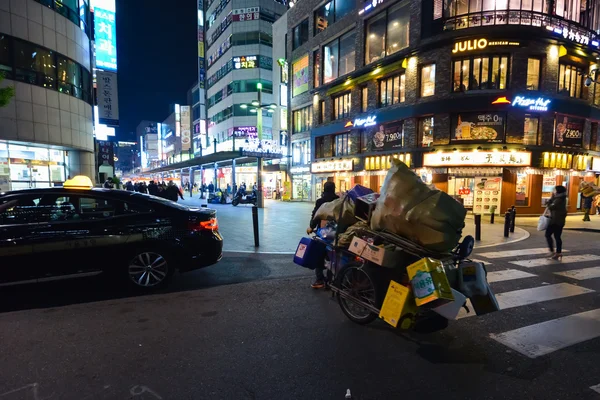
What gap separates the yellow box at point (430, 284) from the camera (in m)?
3.03

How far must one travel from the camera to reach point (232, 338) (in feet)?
12.1

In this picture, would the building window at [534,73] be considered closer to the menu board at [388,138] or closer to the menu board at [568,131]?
the menu board at [568,131]

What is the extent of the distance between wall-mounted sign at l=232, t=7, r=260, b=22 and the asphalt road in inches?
1888

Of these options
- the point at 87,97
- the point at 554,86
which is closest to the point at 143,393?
the point at 87,97

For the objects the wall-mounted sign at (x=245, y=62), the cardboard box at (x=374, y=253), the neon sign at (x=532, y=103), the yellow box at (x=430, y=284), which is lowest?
the yellow box at (x=430, y=284)

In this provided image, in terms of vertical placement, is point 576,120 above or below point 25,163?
above

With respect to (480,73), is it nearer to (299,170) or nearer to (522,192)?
(522,192)

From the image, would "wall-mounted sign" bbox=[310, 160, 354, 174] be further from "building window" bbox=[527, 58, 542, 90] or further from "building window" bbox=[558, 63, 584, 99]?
"building window" bbox=[558, 63, 584, 99]

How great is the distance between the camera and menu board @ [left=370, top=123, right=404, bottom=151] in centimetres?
2144

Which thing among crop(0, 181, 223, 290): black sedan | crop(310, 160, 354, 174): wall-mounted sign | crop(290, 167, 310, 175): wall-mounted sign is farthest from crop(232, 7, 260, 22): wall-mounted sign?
crop(0, 181, 223, 290): black sedan

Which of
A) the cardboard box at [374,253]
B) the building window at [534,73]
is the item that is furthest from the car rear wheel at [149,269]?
the building window at [534,73]

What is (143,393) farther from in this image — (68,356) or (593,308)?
(593,308)

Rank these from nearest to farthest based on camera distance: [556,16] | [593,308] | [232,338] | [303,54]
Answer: [232,338]
[593,308]
[556,16]
[303,54]

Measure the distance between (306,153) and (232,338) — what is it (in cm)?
2795
